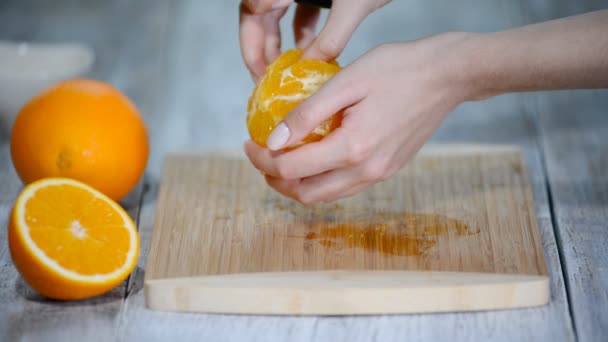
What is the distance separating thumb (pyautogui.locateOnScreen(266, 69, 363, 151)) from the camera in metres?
1.19

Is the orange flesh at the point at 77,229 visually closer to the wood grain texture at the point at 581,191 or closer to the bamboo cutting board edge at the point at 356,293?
the bamboo cutting board edge at the point at 356,293

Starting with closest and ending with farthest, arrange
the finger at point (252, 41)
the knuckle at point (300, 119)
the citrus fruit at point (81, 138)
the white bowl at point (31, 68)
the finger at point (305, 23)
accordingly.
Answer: the knuckle at point (300, 119), the citrus fruit at point (81, 138), the finger at point (252, 41), the finger at point (305, 23), the white bowl at point (31, 68)

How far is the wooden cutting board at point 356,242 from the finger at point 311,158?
0.15m

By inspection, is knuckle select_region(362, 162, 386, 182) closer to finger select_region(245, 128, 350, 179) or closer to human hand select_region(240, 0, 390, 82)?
finger select_region(245, 128, 350, 179)

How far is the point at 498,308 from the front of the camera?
49.1 inches

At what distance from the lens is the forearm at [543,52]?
1.28 meters

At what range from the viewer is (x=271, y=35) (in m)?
1.57

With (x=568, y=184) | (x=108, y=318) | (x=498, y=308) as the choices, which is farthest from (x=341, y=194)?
(x=568, y=184)

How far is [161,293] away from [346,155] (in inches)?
13.9

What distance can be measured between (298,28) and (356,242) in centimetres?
56

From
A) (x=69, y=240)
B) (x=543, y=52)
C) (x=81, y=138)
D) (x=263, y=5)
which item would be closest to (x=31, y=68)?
(x=81, y=138)

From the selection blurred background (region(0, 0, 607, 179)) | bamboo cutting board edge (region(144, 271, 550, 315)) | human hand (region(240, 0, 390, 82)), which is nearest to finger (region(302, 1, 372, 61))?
human hand (region(240, 0, 390, 82))

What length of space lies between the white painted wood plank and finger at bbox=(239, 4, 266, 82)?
0.33 m

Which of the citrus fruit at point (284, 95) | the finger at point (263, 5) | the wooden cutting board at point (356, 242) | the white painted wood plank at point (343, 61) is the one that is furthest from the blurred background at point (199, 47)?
the citrus fruit at point (284, 95)
